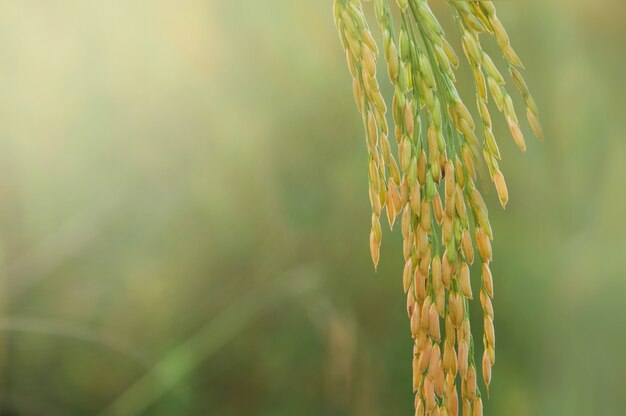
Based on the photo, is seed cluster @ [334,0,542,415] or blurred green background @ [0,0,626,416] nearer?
seed cluster @ [334,0,542,415]

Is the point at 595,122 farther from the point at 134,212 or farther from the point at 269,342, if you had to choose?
the point at 134,212

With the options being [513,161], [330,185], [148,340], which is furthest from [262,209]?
[513,161]

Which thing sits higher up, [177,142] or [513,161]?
[177,142]

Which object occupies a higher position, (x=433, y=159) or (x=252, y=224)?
(x=252, y=224)

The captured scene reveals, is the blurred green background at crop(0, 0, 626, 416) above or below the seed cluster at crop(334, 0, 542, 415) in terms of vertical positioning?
above

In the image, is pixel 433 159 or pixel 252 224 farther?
pixel 252 224
